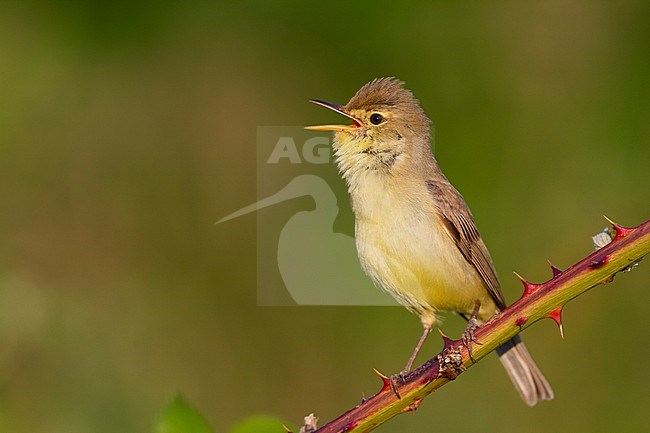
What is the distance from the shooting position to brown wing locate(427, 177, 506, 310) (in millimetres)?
4047

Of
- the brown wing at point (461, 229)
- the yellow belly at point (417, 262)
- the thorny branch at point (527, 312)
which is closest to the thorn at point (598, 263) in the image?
the thorny branch at point (527, 312)

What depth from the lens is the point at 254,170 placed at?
6.75 meters

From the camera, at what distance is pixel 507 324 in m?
2.15

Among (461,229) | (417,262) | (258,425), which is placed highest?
(461,229)

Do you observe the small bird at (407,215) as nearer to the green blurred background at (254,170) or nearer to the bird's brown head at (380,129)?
the bird's brown head at (380,129)

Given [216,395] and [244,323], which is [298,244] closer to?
[244,323]

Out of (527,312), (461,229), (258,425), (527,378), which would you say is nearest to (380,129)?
(461,229)

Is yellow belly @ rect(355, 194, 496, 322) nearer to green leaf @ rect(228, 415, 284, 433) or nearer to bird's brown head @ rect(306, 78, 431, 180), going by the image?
bird's brown head @ rect(306, 78, 431, 180)

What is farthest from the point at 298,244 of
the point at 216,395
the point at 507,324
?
the point at 507,324

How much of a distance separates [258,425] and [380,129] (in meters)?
2.66

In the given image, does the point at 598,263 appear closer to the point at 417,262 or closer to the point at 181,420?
the point at 181,420

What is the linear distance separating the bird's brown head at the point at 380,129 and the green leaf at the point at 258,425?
7.92 feet

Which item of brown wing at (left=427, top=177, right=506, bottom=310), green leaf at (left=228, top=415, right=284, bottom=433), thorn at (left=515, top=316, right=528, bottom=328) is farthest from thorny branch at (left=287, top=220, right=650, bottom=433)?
brown wing at (left=427, top=177, right=506, bottom=310)

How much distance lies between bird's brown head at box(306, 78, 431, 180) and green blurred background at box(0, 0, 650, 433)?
5.96 ft
